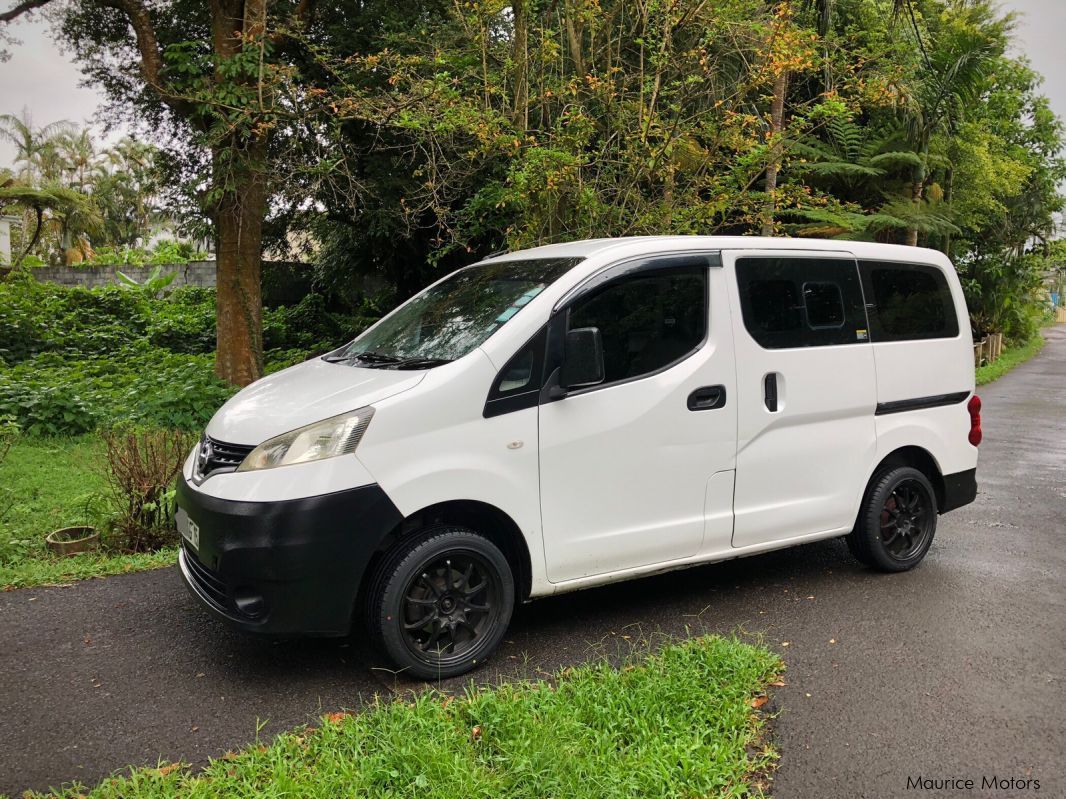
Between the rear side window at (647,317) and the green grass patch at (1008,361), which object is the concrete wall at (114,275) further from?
the rear side window at (647,317)

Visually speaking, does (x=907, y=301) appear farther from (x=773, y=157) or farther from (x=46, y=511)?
(x=46, y=511)

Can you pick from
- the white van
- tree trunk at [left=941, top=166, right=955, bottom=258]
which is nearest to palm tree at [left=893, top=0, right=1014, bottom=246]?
tree trunk at [left=941, top=166, right=955, bottom=258]

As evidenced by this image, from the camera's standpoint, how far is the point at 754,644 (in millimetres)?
4465

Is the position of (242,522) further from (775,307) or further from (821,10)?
(821,10)

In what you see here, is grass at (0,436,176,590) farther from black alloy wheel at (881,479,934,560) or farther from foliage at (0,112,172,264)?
foliage at (0,112,172,264)

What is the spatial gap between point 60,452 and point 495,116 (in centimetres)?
555

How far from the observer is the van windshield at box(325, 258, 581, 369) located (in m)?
4.32

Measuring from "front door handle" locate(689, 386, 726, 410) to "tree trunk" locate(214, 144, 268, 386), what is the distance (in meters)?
7.86

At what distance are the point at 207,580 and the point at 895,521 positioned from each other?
414 centimetres

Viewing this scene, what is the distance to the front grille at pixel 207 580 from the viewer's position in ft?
12.7

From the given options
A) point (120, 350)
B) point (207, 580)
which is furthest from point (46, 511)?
point (120, 350)

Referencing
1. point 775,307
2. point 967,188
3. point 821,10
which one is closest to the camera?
point 775,307

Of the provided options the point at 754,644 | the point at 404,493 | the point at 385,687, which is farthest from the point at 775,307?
the point at 385,687

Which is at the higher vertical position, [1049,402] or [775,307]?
[775,307]
